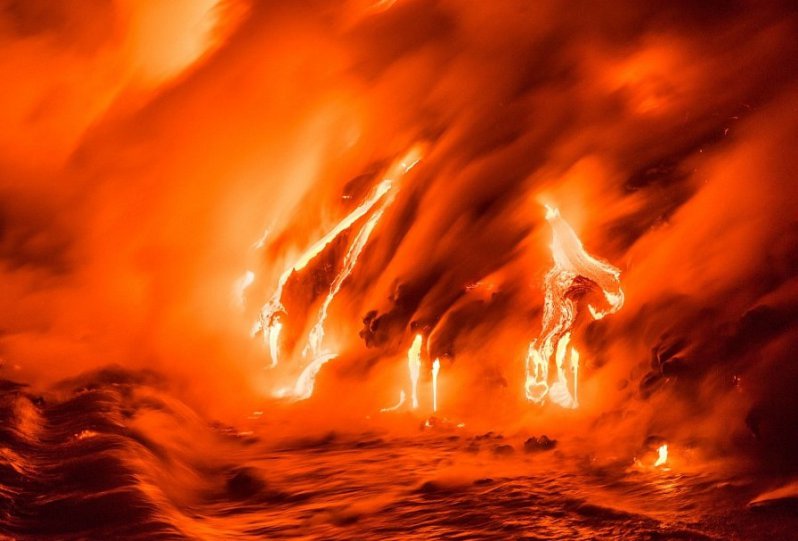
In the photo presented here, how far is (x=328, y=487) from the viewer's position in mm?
7613

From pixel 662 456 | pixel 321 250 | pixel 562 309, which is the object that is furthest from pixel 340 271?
pixel 662 456

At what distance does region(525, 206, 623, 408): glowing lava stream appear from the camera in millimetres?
9203

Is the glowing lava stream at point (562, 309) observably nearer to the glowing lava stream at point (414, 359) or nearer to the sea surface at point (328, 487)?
the sea surface at point (328, 487)

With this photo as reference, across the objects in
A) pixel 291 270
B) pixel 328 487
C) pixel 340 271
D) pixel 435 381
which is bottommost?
pixel 328 487

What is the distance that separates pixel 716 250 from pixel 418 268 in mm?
3956

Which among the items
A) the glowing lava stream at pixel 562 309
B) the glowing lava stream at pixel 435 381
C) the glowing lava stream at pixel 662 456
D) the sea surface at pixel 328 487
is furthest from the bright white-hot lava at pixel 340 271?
the glowing lava stream at pixel 662 456

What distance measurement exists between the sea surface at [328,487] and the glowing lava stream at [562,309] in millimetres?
912

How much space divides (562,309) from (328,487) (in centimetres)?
336

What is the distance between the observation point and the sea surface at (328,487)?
5.80m

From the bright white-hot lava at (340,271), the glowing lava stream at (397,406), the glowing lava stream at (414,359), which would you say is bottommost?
the glowing lava stream at (397,406)

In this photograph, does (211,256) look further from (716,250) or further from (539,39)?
(716,250)

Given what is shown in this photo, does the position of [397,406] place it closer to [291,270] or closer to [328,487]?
[291,270]

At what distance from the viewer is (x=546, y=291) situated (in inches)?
390

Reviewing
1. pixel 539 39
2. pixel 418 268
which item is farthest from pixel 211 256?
pixel 539 39
